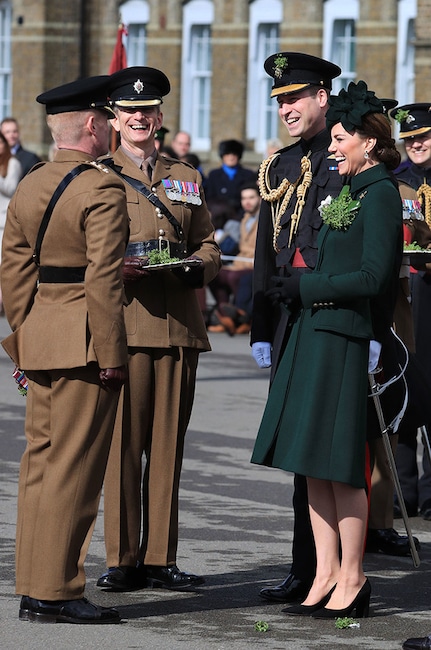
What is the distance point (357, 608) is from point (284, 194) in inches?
69.0

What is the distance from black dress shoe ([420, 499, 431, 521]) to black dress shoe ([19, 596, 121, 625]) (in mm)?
3038

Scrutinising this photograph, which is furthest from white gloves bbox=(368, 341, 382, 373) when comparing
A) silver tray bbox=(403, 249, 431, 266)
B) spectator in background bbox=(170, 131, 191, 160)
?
spectator in background bbox=(170, 131, 191, 160)

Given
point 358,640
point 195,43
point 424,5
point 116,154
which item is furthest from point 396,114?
point 195,43

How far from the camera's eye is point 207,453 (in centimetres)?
1130

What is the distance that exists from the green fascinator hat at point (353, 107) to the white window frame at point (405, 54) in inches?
986

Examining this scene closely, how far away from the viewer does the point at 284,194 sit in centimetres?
741

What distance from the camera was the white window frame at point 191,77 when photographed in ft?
114

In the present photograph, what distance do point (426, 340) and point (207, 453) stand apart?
6.92ft

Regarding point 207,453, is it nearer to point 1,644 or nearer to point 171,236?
point 171,236

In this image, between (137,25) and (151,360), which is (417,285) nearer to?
(151,360)

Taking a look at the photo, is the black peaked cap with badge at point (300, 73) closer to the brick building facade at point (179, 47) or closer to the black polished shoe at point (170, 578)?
the black polished shoe at point (170, 578)

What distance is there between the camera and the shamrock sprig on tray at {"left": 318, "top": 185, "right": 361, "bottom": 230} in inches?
268

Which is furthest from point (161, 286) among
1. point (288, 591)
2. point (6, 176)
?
point (6, 176)

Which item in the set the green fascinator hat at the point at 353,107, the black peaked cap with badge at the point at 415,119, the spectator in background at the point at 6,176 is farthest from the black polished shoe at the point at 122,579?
the spectator in background at the point at 6,176
